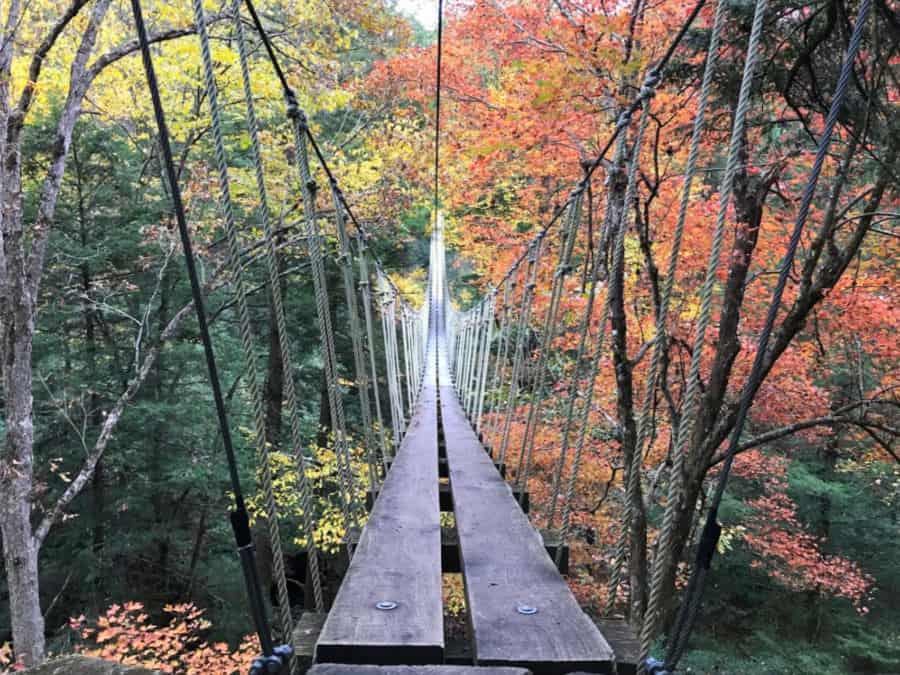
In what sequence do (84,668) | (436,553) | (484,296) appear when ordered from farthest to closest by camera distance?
(484,296)
(84,668)
(436,553)

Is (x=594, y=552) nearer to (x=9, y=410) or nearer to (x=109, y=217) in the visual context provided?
(x=9, y=410)

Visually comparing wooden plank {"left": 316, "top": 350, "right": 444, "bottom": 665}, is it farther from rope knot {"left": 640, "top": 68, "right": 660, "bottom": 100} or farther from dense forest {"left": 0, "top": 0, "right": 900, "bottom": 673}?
dense forest {"left": 0, "top": 0, "right": 900, "bottom": 673}

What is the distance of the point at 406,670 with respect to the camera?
78 cm

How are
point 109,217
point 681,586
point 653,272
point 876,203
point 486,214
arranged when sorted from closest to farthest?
1. point 876,203
2. point 653,272
3. point 681,586
4. point 109,217
5. point 486,214

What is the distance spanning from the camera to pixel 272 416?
21.9 ft

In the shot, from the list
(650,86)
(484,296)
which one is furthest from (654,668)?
(484,296)

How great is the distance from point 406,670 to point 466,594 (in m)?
0.26

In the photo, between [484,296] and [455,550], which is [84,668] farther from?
[484,296]

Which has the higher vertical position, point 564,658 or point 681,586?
point 564,658

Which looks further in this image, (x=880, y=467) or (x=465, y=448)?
(x=880, y=467)

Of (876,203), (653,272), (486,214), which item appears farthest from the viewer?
(486,214)

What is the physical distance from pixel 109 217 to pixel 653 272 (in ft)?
17.7

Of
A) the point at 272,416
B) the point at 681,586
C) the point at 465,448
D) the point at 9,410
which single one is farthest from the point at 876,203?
the point at 272,416

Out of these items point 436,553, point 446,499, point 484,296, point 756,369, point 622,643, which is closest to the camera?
point 756,369
